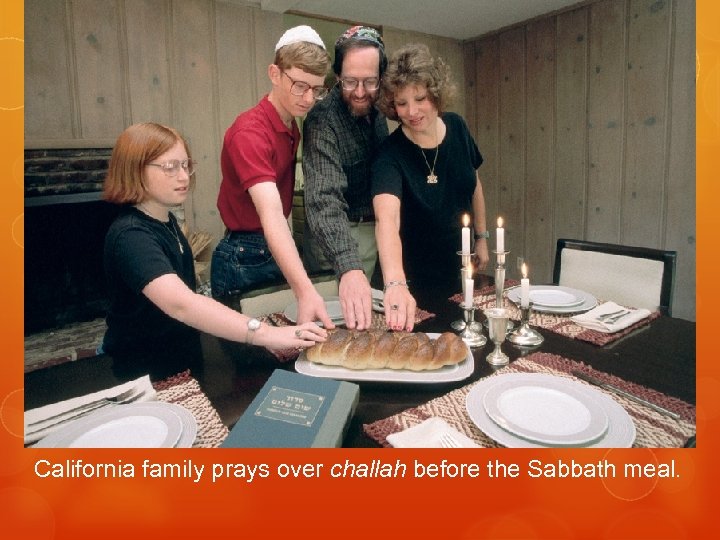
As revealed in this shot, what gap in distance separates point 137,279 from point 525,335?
0.90 m

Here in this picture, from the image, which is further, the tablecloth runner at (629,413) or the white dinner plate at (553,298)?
the white dinner plate at (553,298)

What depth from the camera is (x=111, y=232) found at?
3.86ft

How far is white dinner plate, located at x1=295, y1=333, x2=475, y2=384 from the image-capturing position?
87cm

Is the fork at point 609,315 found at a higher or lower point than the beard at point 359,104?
lower

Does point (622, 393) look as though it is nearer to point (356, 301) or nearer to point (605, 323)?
point (605, 323)

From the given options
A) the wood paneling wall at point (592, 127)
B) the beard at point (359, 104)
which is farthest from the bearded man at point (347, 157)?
the wood paneling wall at point (592, 127)

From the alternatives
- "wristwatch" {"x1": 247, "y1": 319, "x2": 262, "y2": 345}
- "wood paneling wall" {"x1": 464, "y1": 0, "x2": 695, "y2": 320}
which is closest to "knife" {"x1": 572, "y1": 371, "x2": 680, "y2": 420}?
"wristwatch" {"x1": 247, "y1": 319, "x2": 262, "y2": 345}

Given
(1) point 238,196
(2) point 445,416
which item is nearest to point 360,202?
(1) point 238,196

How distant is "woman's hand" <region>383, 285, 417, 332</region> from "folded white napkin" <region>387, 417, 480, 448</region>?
431mm

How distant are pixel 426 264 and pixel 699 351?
1.07 meters

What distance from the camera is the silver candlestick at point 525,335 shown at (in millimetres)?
1039

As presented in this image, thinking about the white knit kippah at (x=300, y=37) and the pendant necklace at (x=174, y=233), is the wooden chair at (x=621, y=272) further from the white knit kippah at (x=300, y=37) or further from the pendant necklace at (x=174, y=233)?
the pendant necklace at (x=174, y=233)

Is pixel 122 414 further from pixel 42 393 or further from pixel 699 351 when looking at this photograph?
pixel 699 351

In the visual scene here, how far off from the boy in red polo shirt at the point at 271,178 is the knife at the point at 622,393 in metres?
0.55
